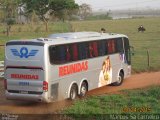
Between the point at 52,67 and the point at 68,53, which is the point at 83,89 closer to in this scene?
Result: the point at 68,53

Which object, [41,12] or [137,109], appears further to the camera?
[41,12]

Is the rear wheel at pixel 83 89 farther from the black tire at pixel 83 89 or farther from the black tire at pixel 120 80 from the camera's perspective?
the black tire at pixel 120 80

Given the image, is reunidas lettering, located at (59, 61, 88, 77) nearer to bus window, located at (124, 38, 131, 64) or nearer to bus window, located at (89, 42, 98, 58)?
bus window, located at (89, 42, 98, 58)

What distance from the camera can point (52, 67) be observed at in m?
15.4

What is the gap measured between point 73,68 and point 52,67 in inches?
59.8

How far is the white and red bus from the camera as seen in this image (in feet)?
50.1

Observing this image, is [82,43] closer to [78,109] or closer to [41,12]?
[78,109]

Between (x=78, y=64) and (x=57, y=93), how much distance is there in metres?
1.85

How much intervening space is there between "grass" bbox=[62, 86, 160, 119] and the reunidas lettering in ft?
4.82

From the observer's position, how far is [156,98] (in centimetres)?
1540

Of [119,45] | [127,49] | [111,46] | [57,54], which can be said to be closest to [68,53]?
[57,54]

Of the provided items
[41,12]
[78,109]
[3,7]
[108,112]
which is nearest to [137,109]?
[108,112]

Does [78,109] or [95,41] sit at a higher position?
[95,41]

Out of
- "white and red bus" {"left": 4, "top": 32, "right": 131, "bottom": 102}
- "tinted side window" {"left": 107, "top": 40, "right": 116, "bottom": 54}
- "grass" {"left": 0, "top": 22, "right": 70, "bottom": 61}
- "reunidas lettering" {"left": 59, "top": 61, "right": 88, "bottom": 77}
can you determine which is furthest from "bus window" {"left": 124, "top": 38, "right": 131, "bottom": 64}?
"grass" {"left": 0, "top": 22, "right": 70, "bottom": 61}
